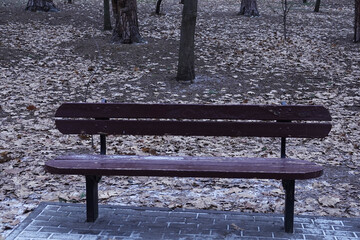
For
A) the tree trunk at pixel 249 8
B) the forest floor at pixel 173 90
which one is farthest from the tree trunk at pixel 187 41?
the tree trunk at pixel 249 8

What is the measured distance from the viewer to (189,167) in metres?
3.67

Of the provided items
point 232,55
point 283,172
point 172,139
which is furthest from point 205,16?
point 283,172

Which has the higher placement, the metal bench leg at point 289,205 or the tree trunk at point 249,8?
the tree trunk at point 249,8

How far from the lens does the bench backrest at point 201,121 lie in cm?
401

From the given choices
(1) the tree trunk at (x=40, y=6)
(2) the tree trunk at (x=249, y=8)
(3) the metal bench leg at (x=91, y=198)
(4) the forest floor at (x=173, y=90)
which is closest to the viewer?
(3) the metal bench leg at (x=91, y=198)

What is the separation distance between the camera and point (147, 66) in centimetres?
1073

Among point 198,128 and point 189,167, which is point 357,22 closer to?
point 198,128

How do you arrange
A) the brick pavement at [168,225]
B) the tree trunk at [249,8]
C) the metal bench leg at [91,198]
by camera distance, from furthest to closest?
the tree trunk at [249,8], the metal bench leg at [91,198], the brick pavement at [168,225]

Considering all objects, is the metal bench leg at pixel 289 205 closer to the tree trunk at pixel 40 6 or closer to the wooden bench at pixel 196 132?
the wooden bench at pixel 196 132

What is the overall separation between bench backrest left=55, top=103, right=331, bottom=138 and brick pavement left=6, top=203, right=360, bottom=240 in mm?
730

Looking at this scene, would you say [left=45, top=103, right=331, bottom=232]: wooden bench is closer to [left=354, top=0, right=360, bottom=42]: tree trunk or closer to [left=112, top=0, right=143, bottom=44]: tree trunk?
[left=112, top=0, right=143, bottom=44]: tree trunk

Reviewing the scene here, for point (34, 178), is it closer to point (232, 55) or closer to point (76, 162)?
point (76, 162)

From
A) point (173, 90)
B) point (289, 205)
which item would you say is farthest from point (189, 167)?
point (173, 90)

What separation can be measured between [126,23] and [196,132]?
29.5ft
